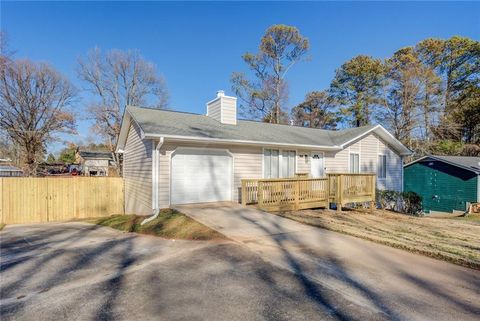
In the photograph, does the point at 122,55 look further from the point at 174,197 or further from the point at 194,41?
the point at 174,197

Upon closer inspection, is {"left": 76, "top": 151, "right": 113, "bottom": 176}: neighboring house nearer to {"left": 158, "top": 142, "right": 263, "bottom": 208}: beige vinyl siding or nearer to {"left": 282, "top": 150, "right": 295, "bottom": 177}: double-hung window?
{"left": 158, "top": 142, "right": 263, "bottom": 208}: beige vinyl siding

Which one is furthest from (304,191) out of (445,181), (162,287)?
(445,181)

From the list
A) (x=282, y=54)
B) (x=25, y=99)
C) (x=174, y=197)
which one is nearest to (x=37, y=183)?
(x=174, y=197)

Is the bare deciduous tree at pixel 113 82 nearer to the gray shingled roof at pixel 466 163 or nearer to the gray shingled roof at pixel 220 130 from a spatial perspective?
the gray shingled roof at pixel 220 130

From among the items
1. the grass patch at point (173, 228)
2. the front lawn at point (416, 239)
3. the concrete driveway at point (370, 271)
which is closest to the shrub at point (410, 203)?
the front lawn at point (416, 239)

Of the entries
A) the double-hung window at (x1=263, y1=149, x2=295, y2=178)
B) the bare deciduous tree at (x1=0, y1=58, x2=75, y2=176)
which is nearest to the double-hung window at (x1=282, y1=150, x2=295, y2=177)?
the double-hung window at (x1=263, y1=149, x2=295, y2=178)

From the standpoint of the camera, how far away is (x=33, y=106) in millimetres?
25344

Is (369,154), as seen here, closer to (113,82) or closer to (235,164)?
(235,164)

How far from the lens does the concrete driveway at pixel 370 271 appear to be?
3176mm

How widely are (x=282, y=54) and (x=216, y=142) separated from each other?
21.0m

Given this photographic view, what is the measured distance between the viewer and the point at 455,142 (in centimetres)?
2659

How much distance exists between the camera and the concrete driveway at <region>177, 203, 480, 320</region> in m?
3.18

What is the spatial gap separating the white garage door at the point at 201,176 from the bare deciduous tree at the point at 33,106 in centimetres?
2287

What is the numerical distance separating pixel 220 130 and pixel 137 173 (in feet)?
12.8
